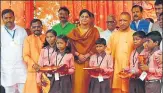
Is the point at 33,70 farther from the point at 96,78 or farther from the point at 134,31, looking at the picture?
the point at 134,31

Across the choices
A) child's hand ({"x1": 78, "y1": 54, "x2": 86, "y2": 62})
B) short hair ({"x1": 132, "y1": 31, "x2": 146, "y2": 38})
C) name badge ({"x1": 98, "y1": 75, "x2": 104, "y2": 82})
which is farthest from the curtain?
short hair ({"x1": 132, "y1": 31, "x2": 146, "y2": 38})

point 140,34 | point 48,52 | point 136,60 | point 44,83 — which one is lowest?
point 44,83

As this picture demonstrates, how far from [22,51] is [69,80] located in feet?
3.16

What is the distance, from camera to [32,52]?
8.04 m

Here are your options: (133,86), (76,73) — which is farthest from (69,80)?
(133,86)

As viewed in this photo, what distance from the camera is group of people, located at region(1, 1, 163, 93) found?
24.2 ft

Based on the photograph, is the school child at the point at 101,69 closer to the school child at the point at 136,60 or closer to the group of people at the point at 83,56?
the group of people at the point at 83,56

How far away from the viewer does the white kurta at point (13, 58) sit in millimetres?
8156

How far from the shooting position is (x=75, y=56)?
7773 millimetres

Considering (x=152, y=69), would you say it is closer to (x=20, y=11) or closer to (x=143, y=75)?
(x=143, y=75)

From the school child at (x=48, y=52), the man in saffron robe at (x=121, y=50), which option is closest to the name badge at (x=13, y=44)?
the school child at (x=48, y=52)

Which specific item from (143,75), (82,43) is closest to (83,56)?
(82,43)

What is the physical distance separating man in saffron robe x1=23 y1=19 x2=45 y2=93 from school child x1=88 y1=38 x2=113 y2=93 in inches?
32.8

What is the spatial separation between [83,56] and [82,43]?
0.58ft
